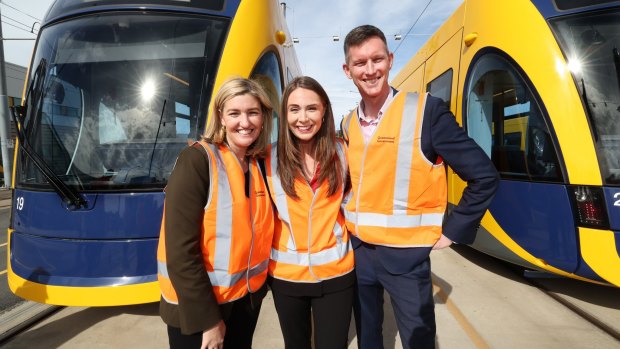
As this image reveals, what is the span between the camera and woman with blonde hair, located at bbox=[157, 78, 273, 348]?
1.34 m

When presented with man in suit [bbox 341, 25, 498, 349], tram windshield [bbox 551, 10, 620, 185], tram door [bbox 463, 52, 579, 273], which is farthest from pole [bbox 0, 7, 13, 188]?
tram windshield [bbox 551, 10, 620, 185]

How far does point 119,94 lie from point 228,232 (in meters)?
1.98

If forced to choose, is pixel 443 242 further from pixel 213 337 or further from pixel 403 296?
pixel 213 337

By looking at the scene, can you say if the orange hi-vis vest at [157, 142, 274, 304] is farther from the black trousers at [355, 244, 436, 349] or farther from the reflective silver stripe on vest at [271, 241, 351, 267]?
the black trousers at [355, 244, 436, 349]

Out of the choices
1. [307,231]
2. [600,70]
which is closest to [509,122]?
[600,70]

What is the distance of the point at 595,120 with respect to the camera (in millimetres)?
2701

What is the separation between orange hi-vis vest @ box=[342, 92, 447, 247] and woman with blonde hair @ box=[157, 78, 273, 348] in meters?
0.54

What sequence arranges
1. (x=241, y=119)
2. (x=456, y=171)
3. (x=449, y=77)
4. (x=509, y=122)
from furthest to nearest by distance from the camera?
(x=449, y=77) < (x=509, y=122) < (x=456, y=171) < (x=241, y=119)

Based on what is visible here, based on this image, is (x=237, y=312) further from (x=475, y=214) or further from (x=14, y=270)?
(x=14, y=270)

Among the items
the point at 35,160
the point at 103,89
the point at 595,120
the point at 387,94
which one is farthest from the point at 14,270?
the point at 595,120

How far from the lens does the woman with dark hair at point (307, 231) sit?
1663 mm

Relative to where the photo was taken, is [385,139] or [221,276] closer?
[221,276]

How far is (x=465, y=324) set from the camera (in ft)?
9.51

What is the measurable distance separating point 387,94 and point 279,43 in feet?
7.56
